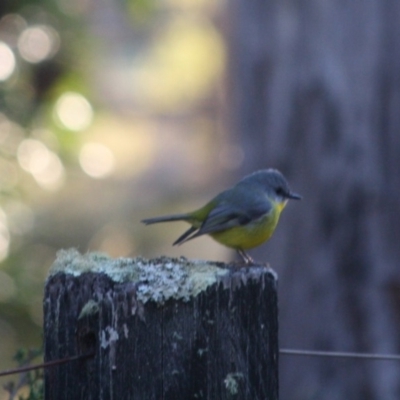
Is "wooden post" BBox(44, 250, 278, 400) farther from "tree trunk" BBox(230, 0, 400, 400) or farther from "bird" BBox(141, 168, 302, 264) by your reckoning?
"tree trunk" BBox(230, 0, 400, 400)

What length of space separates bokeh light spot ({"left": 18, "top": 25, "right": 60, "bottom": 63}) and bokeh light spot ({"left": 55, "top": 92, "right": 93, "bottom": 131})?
8.8 inches

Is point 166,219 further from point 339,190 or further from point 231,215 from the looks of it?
point 339,190

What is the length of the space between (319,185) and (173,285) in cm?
370

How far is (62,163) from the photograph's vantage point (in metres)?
4.30

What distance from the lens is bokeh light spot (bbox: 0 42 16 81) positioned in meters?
4.12

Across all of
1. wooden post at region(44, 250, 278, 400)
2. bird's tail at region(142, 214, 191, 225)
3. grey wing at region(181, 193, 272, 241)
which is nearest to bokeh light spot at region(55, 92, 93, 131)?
bird's tail at region(142, 214, 191, 225)

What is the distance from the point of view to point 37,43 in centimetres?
422

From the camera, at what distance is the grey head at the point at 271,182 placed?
4.79m

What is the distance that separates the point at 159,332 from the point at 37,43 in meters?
2.49

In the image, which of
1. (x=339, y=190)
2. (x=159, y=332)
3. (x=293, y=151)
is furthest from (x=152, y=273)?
(x=293, y=151)

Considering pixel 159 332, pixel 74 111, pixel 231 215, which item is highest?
pixel 74 111

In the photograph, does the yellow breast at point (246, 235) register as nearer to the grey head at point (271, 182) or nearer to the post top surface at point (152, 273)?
the grey head at point (271, 182)

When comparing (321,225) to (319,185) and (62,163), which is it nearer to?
(319,185)

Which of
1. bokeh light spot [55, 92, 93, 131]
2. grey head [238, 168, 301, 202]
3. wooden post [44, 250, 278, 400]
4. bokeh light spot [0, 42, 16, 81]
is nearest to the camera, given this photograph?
wooden post [44, 250, 278, 400]
